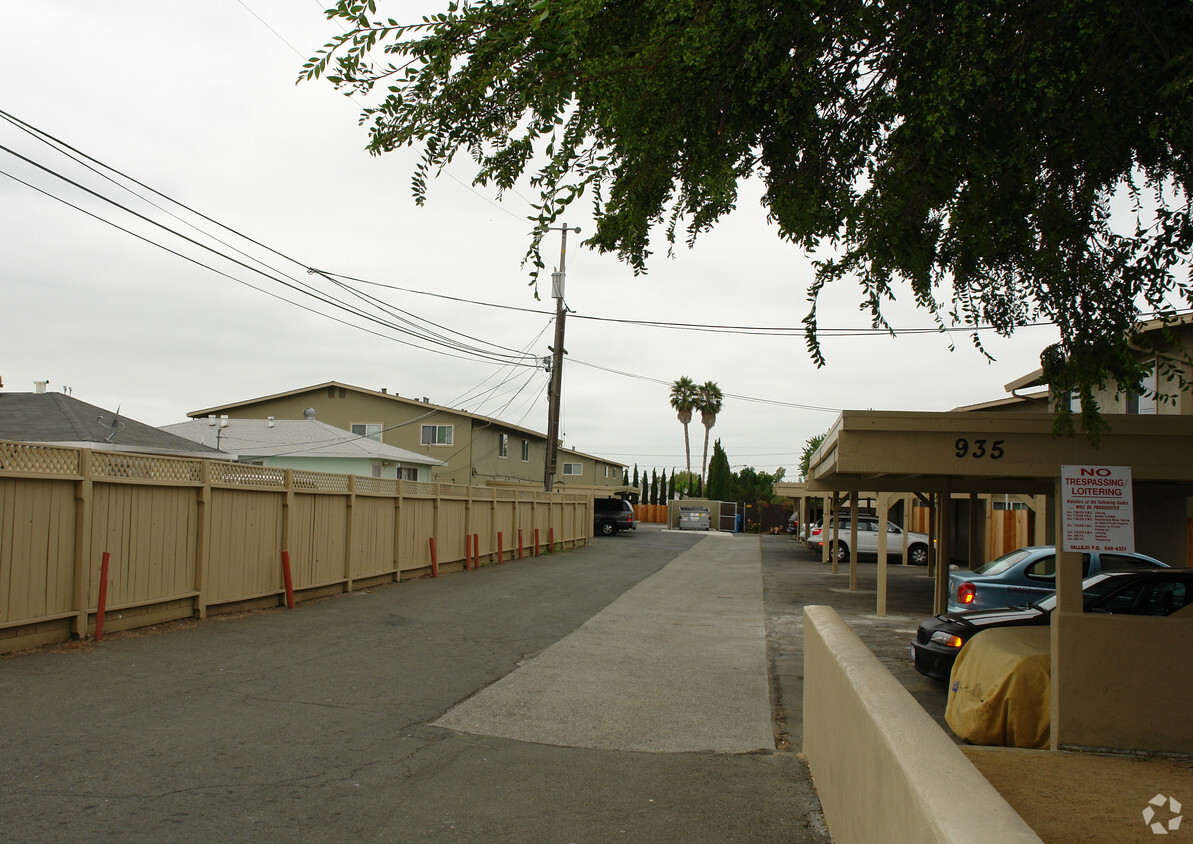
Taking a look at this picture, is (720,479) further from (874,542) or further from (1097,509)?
(1097,509)

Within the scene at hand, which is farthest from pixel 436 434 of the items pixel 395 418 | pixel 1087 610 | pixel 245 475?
pixel 1087 610

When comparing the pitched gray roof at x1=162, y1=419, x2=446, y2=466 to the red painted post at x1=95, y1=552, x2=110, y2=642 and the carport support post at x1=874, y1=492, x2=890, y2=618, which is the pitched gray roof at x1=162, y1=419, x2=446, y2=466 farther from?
the red painted post at x1=95, y1=552, x2=110, y2=642

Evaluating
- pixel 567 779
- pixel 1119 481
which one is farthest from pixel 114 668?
pixel 1119 481

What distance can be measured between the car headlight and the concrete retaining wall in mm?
3408

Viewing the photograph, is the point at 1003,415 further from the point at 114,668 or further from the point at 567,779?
the point at 114,668

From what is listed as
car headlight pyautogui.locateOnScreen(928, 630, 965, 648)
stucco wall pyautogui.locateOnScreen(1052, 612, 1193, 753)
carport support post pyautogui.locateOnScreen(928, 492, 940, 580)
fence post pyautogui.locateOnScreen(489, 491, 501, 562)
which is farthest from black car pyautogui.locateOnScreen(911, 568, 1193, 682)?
fence post pyautogui.locateOnScreen(489, 491, 501, 562)

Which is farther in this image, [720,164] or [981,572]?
[981,572]

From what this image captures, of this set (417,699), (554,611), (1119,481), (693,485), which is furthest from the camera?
(693,485)

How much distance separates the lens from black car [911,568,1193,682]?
8.10 metres

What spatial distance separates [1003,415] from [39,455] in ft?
28.2

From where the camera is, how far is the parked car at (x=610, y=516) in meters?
42.9

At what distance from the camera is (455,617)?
12945 mm

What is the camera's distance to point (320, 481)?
1408 cm

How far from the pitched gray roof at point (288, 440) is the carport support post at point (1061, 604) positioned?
2618cm
